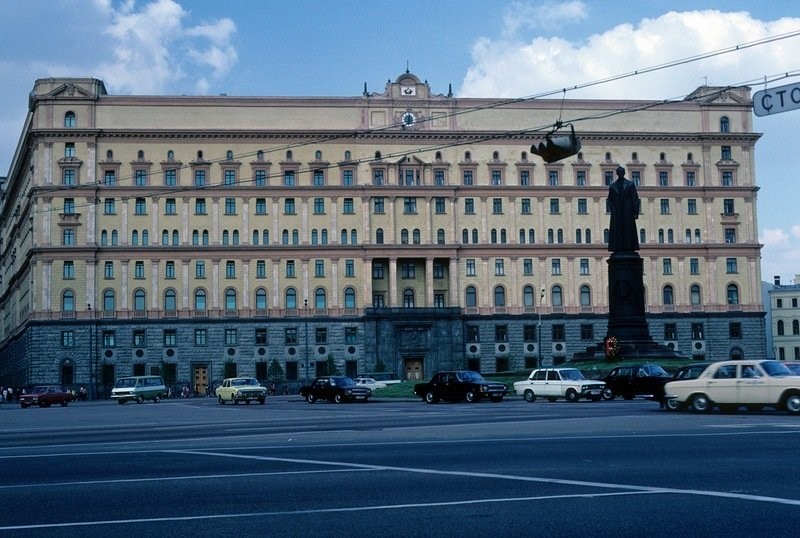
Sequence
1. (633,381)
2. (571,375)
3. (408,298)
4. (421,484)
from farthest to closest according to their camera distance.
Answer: (408,298)
(571,375)
(633,381)
(421,484)

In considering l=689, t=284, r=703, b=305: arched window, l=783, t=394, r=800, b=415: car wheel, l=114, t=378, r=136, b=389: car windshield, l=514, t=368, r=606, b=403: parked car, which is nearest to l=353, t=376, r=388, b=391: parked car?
l=114, t=378, r=136, b=389: car windshield

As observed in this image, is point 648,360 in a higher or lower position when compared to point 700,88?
lower

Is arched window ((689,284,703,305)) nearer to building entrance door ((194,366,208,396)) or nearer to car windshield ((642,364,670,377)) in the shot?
building entrance door ((194,366,208,396))

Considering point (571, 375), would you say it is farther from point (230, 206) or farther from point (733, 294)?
point (733, 294)

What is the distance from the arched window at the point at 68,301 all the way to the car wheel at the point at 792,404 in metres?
80.3

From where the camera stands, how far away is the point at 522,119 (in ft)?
348

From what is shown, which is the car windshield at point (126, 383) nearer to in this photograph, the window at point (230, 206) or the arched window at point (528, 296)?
the window at point (230, 206)

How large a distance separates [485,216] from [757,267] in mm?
27518

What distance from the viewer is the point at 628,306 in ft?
188

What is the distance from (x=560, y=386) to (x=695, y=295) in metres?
62.2

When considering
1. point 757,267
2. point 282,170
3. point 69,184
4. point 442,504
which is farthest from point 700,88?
point 442,504

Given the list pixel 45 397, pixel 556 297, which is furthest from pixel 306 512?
pixel 556 297

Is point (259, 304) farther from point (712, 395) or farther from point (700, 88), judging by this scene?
point (712, 395)

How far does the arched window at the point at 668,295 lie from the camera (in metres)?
108
